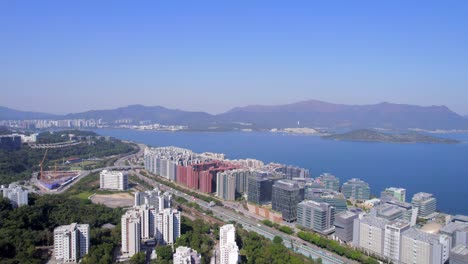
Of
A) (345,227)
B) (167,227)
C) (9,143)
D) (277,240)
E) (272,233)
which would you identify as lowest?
(272,233)

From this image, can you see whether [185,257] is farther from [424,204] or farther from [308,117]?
[308,117]

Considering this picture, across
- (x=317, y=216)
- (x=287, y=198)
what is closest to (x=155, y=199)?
(x=287, y=198)

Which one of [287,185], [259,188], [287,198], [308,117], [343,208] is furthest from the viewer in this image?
[308,117]

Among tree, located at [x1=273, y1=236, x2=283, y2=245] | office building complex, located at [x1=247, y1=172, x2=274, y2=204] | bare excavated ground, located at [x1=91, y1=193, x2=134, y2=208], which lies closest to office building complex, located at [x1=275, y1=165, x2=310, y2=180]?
office building complex, located at [x1=247, y1=172, x2=274, y2=204]

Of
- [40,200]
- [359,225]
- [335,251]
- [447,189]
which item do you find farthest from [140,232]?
[447,189]

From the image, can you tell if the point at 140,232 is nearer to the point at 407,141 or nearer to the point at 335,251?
the point at 335,251

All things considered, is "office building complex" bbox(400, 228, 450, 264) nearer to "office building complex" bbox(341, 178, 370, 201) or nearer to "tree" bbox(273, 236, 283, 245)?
"tree" bbox(273, 236, 283, 245)
